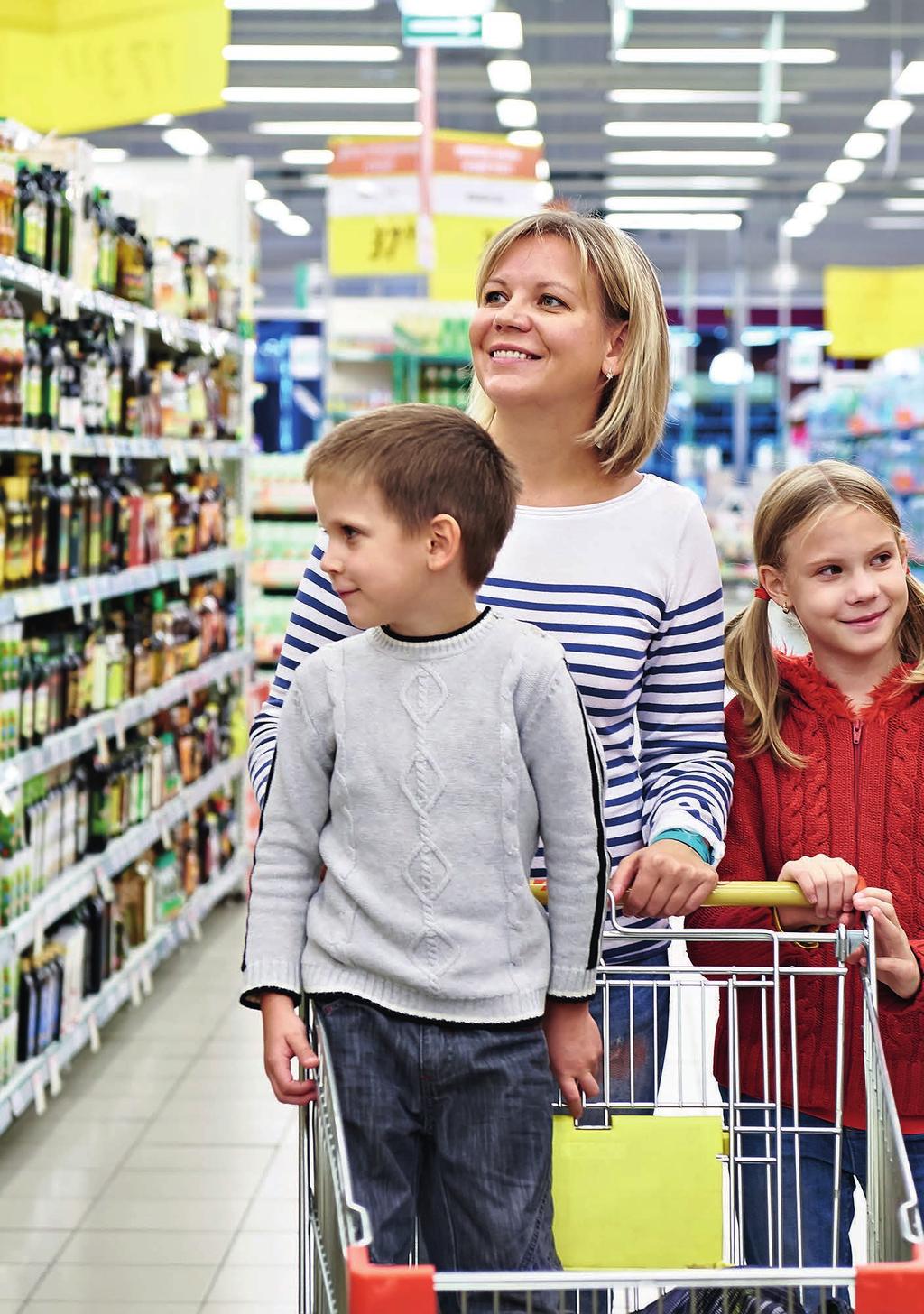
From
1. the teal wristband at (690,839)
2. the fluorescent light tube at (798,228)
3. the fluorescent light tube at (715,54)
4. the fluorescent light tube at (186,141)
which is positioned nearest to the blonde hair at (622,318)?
the teal wristband at (690,839)

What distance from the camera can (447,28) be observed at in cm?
970

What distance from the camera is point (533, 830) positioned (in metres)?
1.65

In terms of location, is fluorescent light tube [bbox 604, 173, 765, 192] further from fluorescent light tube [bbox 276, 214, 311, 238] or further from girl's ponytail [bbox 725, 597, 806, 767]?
girl's ponytail [bbox 725, 597, 806, 767]

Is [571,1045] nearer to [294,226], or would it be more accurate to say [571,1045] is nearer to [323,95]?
[323,95]

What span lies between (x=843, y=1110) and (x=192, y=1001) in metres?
3.90

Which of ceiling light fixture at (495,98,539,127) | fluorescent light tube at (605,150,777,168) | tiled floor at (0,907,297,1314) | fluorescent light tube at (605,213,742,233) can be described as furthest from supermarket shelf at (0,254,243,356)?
fluorescent light tube at (605,213,742,233)

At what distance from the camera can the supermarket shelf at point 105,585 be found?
4.02 metres

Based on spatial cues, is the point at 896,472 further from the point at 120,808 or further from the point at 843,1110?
the point at 843,1110

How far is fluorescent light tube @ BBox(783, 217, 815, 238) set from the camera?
23.9 meters

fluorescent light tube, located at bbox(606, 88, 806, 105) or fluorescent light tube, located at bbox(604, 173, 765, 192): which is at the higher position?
fluorescent light tube, located at bbox(604, 173, 765, 192)

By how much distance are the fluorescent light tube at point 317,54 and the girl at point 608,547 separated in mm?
12794

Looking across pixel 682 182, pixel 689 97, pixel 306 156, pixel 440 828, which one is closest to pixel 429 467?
pixel 440 828

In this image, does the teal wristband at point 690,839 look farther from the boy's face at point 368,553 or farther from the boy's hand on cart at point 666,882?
the boy's face at point 368,553

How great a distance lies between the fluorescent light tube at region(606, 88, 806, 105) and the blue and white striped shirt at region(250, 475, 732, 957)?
14.1 meters
